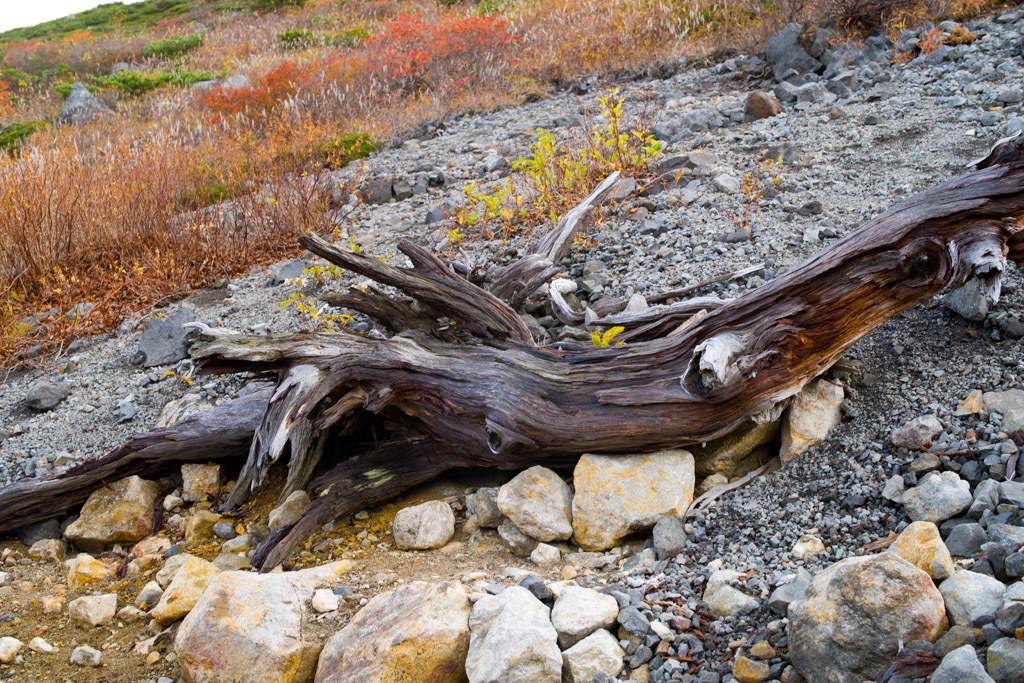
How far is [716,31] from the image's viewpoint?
11.0m

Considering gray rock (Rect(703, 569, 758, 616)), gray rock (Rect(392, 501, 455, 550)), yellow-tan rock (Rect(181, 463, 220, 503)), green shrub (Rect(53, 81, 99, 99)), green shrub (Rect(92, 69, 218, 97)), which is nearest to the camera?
gray rock (Rect(703, 569, 758, 616))

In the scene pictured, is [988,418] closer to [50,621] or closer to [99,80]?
[50,621]

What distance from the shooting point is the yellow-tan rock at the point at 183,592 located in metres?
3.02

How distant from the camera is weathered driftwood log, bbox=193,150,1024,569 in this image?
9.88 feet

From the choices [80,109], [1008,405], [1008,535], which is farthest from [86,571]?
[80,109]

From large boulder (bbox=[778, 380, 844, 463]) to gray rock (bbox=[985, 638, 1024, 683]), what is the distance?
1415 millimetres

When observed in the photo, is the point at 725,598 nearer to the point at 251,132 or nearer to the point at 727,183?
the point at 727,183

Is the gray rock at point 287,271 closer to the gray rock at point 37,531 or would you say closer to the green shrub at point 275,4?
the gray rock at point 37,531

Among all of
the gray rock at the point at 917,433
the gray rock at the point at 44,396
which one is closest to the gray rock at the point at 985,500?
the gray rock at the point at 917,433

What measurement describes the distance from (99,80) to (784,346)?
71.1 feet

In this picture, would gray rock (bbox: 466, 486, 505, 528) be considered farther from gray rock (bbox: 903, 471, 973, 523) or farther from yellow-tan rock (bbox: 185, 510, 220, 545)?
gray rock (bbox: 903, 471, 973, 523)

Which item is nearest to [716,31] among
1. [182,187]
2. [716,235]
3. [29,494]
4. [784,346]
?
[716,235]

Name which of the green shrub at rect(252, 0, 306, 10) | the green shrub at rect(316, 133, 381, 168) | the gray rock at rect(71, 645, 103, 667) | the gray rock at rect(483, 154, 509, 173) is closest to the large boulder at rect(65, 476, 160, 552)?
the gray rock at rect(71, 645, 103, 667)

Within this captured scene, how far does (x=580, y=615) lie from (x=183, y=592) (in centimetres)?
177
